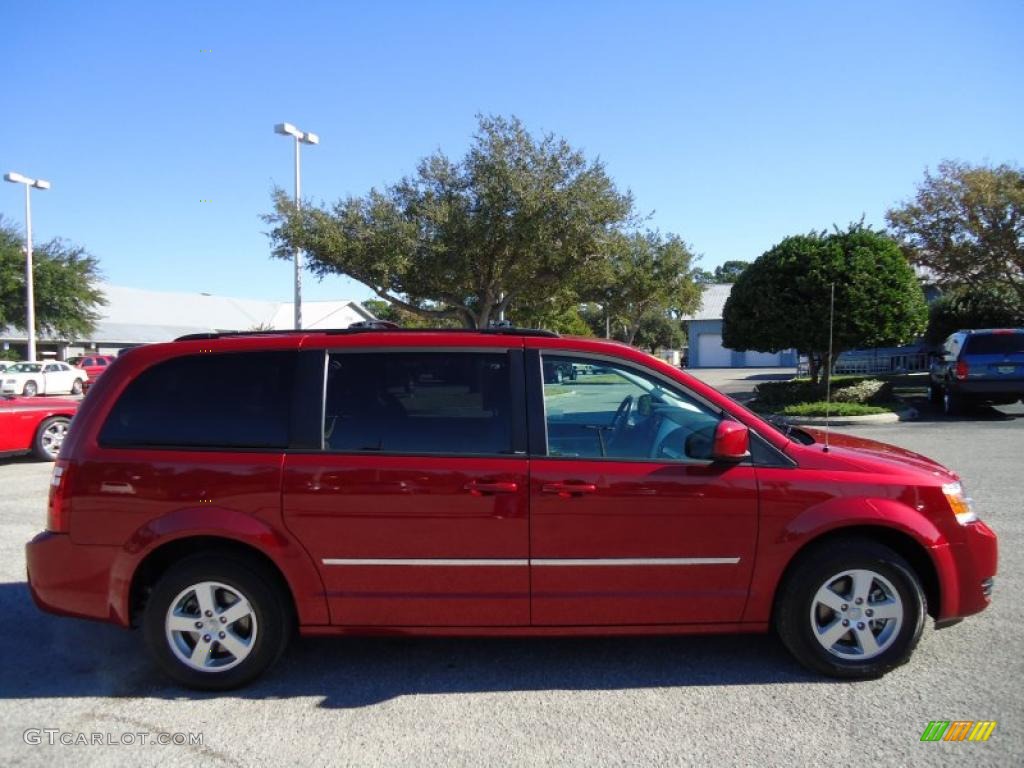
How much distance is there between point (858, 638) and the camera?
146 inches

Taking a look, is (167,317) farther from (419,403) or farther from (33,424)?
(419,403)

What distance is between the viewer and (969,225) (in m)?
23.2

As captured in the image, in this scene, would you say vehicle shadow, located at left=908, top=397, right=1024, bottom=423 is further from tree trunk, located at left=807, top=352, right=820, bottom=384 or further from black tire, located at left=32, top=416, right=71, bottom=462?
black tire, located at left=32, top=416, right=71, bottom=462

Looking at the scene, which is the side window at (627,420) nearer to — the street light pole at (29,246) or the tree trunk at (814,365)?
the tree trunk at (814,365)

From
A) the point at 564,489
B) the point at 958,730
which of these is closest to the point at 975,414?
the point at 958,730

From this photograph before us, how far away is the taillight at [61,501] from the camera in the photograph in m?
3.71

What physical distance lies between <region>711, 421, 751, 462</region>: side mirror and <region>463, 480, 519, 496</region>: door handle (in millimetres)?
1022

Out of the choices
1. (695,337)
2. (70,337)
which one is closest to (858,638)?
(70,337)

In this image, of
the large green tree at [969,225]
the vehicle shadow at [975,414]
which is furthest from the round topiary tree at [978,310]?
the vehicle shadow at [975,414]

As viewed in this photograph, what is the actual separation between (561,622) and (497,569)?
434 millimetres

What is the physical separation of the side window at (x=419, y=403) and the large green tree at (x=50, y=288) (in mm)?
38915

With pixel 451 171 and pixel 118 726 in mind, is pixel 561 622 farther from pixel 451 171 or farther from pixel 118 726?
pixel 451 171

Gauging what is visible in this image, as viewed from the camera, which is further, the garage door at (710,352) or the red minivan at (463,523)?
the garage door at (710,352)

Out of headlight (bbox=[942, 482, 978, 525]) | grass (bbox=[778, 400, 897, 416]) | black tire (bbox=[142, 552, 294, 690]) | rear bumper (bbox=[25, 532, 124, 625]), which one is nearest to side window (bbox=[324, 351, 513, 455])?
black tire (bbox=[142, 552, 294, 690])
